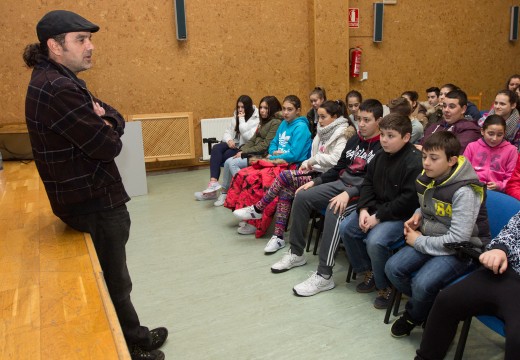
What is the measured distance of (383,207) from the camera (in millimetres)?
2521

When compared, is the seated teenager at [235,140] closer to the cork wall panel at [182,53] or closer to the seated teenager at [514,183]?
the cork wall panel at [182,53]

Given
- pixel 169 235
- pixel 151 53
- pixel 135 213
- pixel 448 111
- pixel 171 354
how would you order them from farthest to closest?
pixel 151 53, pixel 135 213, pixel 169 235, pixel 448 111, pixel 171 354

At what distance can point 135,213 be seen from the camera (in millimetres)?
4371

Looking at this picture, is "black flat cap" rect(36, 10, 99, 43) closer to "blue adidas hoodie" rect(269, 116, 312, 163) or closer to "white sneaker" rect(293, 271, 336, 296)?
"white sneaker" rect(293, 271, 336, 296)

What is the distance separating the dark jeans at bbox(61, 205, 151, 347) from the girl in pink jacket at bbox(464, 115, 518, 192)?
221cm

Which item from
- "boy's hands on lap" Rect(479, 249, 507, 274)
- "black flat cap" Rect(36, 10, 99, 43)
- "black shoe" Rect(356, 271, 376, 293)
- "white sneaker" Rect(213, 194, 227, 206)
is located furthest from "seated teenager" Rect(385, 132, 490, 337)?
"white sneaker" Rect(213, 194, 227, 206)

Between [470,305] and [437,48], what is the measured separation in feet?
21.5

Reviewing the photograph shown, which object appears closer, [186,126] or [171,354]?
[171,354]

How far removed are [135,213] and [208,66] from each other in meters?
2.55

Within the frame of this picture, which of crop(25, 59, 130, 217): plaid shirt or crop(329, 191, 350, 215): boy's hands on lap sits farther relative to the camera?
crop(329, 191, 350, 215): boy's hands on lap

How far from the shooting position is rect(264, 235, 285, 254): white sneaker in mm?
3332

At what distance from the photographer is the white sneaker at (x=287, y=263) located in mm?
3023

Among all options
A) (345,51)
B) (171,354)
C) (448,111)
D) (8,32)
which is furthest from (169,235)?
Answer: (345,51)

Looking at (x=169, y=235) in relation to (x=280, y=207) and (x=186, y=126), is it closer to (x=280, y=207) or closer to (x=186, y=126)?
(x=280, y=207)
